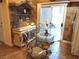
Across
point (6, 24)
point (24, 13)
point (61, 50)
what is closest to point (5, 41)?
point (6, 24)

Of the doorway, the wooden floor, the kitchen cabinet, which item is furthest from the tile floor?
the kitchen cabinet

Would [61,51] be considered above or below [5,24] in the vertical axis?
below

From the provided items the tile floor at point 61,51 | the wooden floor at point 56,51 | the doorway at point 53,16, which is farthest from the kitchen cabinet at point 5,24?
the tile floor at point 61,51

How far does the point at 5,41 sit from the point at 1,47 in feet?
1.31

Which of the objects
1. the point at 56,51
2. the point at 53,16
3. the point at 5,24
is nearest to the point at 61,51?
the point at 56,51

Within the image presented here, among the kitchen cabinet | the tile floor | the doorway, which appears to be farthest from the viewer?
the doorway

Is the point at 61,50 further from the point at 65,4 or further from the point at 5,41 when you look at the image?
the point at 5,41

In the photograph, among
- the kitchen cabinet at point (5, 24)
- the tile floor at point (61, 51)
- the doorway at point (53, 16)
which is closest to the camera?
the tile floor at point (61, 51)

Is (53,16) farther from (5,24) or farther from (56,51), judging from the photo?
(5,24)

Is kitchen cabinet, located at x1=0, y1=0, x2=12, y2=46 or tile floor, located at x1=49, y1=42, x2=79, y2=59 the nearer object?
tile floor, located at x1=49, y1=42, x2=79, y2=59

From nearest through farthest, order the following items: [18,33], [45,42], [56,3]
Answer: [45,42], [18,33], [56,3]

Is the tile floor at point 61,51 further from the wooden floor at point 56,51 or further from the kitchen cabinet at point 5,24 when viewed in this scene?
the kitchen cabinet at point 5,24

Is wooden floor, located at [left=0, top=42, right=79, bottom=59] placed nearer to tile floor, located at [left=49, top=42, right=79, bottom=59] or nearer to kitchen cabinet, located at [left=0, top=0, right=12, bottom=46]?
tile floor, located at [left=49, top=42, right=79, bottom=59]

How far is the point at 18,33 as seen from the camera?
15.4 ft
